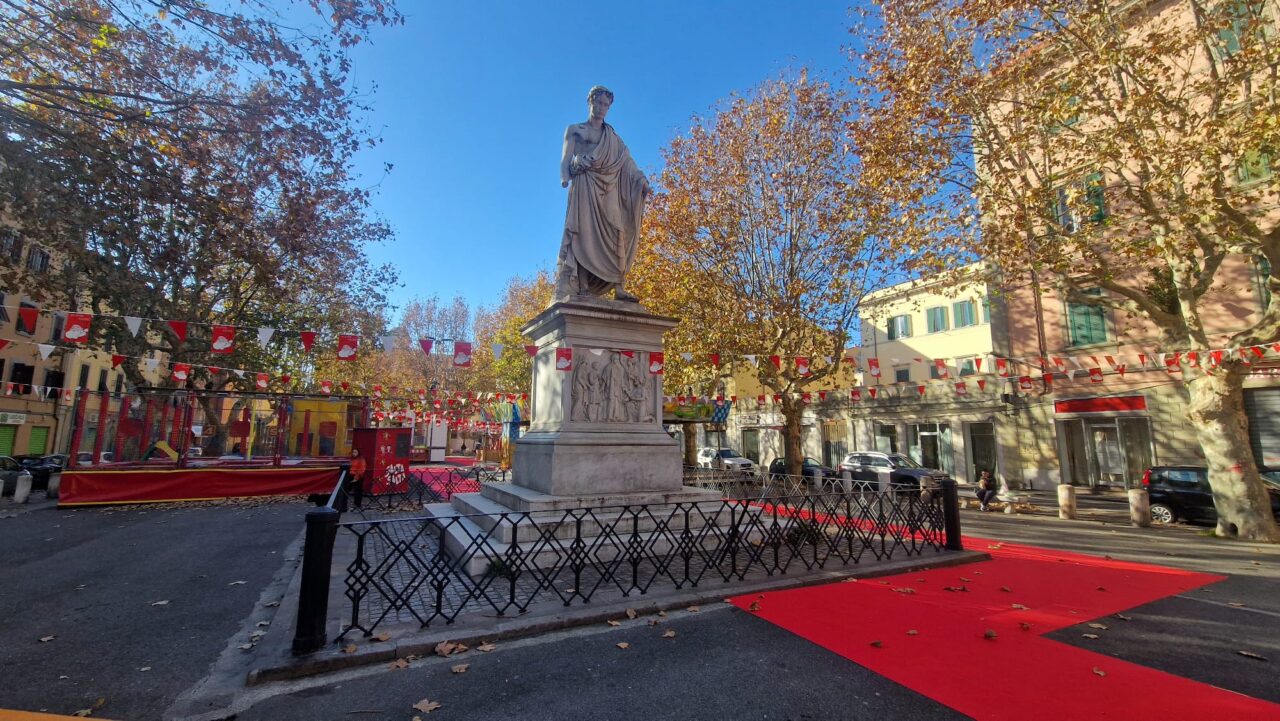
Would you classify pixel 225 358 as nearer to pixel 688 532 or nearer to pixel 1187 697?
pixel 688 532

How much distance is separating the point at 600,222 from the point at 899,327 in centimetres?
2748

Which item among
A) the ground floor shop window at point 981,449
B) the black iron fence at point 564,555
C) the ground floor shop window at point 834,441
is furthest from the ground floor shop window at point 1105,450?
the black iron fence at point 564,555

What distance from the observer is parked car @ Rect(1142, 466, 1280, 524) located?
43.7 feet

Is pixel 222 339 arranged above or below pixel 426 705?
above

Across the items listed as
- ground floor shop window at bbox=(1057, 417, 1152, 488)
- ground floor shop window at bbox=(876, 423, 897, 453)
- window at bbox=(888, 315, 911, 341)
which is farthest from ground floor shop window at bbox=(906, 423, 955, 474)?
window at bbox=(888, 315, 911, 341)

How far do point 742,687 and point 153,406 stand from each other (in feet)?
63.4

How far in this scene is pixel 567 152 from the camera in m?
9.70

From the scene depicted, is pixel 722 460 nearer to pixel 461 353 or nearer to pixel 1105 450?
pixel 1105 450

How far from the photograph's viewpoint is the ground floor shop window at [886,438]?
92.0ft

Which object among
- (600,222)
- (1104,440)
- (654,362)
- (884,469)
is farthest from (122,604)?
(1104,440)

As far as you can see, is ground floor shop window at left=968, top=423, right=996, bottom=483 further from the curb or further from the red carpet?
the curb

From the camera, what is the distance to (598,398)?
8.46m

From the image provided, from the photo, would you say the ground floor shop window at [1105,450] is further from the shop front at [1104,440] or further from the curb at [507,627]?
the curb at [507,627]

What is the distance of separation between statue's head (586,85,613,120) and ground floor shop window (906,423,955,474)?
73.5 ft
